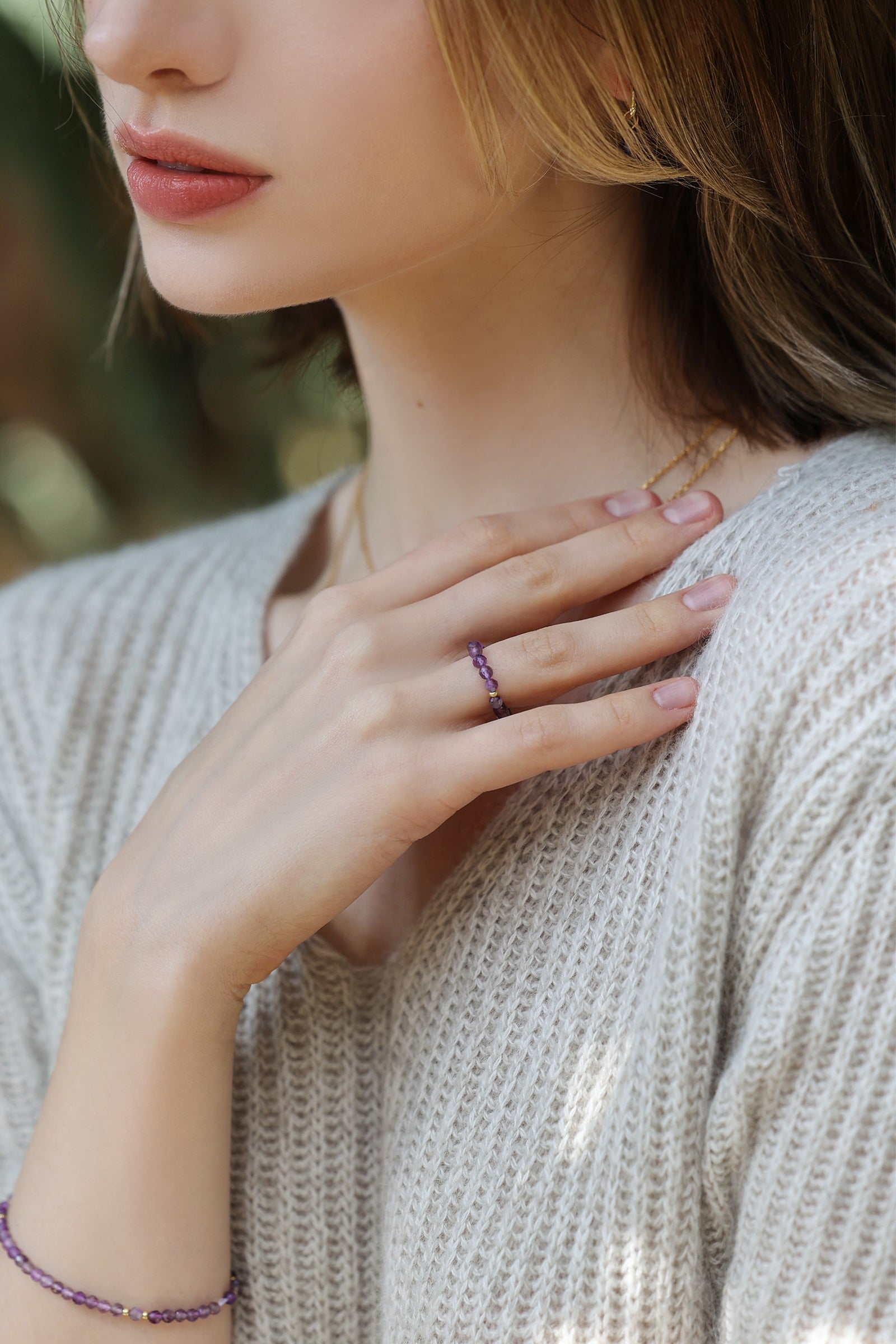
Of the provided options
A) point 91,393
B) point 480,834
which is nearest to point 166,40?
point 480,834

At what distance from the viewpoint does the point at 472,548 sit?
0.92 m

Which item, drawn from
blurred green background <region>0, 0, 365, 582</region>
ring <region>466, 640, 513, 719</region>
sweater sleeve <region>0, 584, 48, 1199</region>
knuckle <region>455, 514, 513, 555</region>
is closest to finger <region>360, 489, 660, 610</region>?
knuckle <region>455, 514, 513, 555</region>

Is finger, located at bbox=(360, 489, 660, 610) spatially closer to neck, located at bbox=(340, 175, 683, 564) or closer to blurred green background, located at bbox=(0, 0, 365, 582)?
neck, located at bbox=(340, 175, 683, 564)

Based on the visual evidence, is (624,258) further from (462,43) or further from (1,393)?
(1,393)

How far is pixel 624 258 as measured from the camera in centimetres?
103

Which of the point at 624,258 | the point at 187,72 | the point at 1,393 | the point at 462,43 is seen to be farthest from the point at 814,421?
the point at 1,393

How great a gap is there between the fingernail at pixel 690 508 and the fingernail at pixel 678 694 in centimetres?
17

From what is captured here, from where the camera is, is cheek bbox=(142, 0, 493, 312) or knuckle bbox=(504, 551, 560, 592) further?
knuckle bbox=(504, 551, 560, 592)

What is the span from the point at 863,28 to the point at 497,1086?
82cm

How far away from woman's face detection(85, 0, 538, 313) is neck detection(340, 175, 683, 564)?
0.11 metres

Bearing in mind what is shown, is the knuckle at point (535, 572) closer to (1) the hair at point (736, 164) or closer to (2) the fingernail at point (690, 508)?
(2) the fingernail at point (690, 508)

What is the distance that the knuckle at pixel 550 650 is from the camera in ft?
2.66

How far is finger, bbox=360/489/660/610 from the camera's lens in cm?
92

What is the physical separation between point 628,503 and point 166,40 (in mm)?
465
